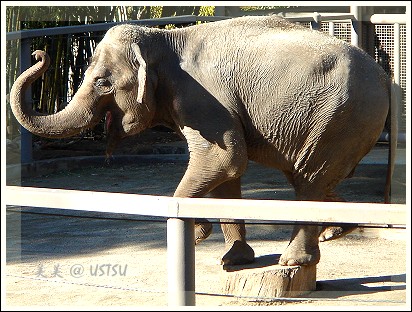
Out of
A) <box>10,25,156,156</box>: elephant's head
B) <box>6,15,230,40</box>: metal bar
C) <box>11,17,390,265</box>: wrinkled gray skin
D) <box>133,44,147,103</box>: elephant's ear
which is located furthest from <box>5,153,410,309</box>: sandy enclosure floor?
<box>6,15,230,40</box>: metal bar

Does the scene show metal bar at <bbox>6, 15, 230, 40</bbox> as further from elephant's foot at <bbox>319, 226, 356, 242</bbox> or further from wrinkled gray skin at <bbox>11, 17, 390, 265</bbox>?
wrinkled gray skin at <bbox>11, 17, 390, 265</bbox>

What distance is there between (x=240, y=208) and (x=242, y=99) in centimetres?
203

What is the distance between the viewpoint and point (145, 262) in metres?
7.01

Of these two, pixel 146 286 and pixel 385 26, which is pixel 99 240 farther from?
pixel 385 26

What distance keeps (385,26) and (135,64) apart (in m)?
4.53

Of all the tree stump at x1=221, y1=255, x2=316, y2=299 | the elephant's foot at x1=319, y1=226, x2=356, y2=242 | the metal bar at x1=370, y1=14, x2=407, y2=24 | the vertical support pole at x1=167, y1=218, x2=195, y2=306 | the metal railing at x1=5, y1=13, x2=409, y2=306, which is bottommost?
the tree stump at x1=221, y1=255, x2=316, y2=299

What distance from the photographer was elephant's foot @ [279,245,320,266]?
596cm

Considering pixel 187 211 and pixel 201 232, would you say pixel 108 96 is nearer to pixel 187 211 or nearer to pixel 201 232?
pixel 201 232

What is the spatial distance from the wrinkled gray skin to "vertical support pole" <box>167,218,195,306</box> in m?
1.69

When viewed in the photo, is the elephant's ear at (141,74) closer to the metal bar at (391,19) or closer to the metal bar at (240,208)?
the metal bar at (240,208)

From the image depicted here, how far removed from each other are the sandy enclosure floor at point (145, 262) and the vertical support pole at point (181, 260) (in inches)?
21.5

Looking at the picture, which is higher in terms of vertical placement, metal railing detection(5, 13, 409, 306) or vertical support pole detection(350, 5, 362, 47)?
vertical support pole detection(350, 5, 362, 47)

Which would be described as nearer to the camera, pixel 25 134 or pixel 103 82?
pixel 103 82

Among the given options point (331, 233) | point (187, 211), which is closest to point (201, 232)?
point (331, 233)
